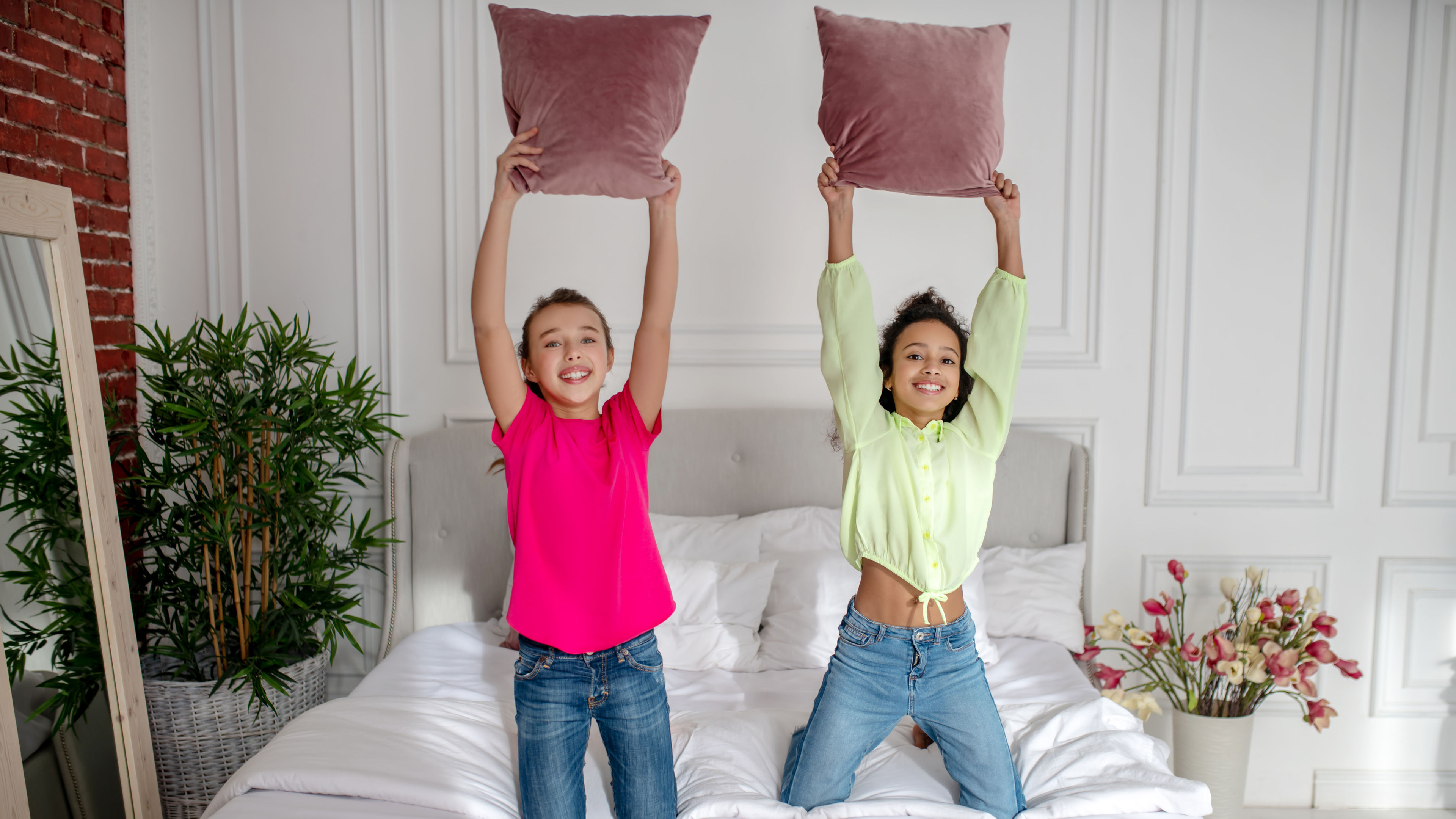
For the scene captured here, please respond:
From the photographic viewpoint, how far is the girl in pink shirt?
1.46 metres

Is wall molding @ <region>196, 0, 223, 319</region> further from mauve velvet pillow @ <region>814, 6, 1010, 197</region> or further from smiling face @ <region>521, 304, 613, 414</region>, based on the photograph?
mauve velvet pillow @ <region>814, 6, 1010, 197</region>

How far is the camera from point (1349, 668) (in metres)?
2.26

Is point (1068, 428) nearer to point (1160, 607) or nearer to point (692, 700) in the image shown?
point (1160, 607)

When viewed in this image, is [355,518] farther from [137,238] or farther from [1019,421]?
[1019,421]

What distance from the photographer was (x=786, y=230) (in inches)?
100

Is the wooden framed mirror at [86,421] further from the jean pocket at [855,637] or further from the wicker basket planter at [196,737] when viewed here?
the jean pocket at [855,637]

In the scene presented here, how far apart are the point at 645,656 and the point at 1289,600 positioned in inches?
70.4

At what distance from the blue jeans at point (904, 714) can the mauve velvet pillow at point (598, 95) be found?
0.93m

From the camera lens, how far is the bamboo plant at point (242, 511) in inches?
85.0

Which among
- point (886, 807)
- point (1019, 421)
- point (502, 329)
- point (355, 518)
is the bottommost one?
point (886, 807)

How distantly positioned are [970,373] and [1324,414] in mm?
1576

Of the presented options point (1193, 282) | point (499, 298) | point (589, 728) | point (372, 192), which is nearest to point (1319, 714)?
point (1193, 282)

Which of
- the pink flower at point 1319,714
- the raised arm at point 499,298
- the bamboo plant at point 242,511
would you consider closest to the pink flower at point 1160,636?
the pink flower at point 1319,714

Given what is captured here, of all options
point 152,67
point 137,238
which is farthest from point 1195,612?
point 152,67
